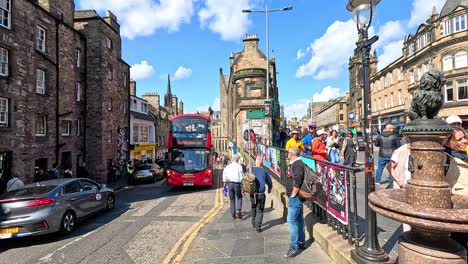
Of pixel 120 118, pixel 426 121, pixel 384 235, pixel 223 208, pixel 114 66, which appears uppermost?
pixel 114 66

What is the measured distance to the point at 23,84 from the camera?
1502 cm

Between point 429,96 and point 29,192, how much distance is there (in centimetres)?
918

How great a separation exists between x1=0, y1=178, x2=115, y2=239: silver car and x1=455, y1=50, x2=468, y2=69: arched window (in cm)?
3901

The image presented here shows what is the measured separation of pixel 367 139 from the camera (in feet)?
12.0

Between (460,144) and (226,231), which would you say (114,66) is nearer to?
(226,231)

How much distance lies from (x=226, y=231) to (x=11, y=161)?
43.2ft

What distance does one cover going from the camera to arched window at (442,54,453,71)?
32.3 m

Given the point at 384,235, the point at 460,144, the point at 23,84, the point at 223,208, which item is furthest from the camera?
the point at 23,84

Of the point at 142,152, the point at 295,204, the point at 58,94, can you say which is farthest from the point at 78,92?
the point at 295,204

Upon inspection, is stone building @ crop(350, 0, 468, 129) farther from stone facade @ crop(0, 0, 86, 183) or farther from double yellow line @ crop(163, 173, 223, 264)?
stone facade @ crop(0, 0, 86, 183)

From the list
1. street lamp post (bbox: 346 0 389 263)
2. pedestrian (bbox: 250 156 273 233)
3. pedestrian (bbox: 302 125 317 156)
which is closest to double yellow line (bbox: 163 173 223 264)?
pedestrian (bbox: 250 156 273 233)

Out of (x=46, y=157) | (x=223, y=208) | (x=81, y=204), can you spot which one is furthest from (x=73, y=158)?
(x=223, y=208)

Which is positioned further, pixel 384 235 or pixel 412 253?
pixel 384 235

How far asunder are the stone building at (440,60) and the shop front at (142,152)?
3192 centimetres
